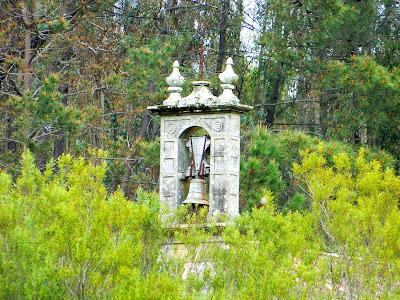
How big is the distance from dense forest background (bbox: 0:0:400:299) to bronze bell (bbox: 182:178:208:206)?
3.41 ft

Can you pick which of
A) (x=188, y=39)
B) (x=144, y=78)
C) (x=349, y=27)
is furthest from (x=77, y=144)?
(x=349, y=27)

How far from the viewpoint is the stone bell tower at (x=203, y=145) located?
42.5 feet

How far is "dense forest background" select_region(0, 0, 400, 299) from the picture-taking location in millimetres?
8367

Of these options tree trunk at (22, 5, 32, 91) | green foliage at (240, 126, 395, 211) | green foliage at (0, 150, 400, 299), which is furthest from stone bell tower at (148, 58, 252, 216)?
tree trunk at (22, 5, 32, 91)

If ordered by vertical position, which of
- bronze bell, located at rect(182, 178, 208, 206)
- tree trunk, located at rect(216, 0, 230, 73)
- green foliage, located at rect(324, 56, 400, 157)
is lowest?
bronze bell, located at rect(182, 178, 208, 206)

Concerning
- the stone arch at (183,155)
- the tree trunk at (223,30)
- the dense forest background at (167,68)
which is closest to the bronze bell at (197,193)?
the stone arch at (183,155)

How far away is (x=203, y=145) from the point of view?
A: 1330 centimetres

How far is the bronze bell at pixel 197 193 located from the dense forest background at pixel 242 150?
1.04 metres

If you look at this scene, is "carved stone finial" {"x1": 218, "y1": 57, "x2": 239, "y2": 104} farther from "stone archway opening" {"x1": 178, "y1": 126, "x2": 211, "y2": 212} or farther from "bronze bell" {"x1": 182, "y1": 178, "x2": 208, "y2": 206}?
"bronze bell" {"x1": 182, "y1": 178, "x2": 208, "y2": 206}

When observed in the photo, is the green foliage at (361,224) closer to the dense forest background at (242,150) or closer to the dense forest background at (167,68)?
the dense forest background at (242,150)

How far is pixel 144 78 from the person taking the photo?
19875 millimetres

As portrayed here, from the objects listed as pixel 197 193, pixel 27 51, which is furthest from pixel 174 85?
pixel 27 51

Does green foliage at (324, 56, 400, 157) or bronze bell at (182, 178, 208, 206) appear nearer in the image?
bronze bell at (182, 178, 208, 206)

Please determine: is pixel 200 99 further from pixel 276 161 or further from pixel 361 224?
pixel 276 161
